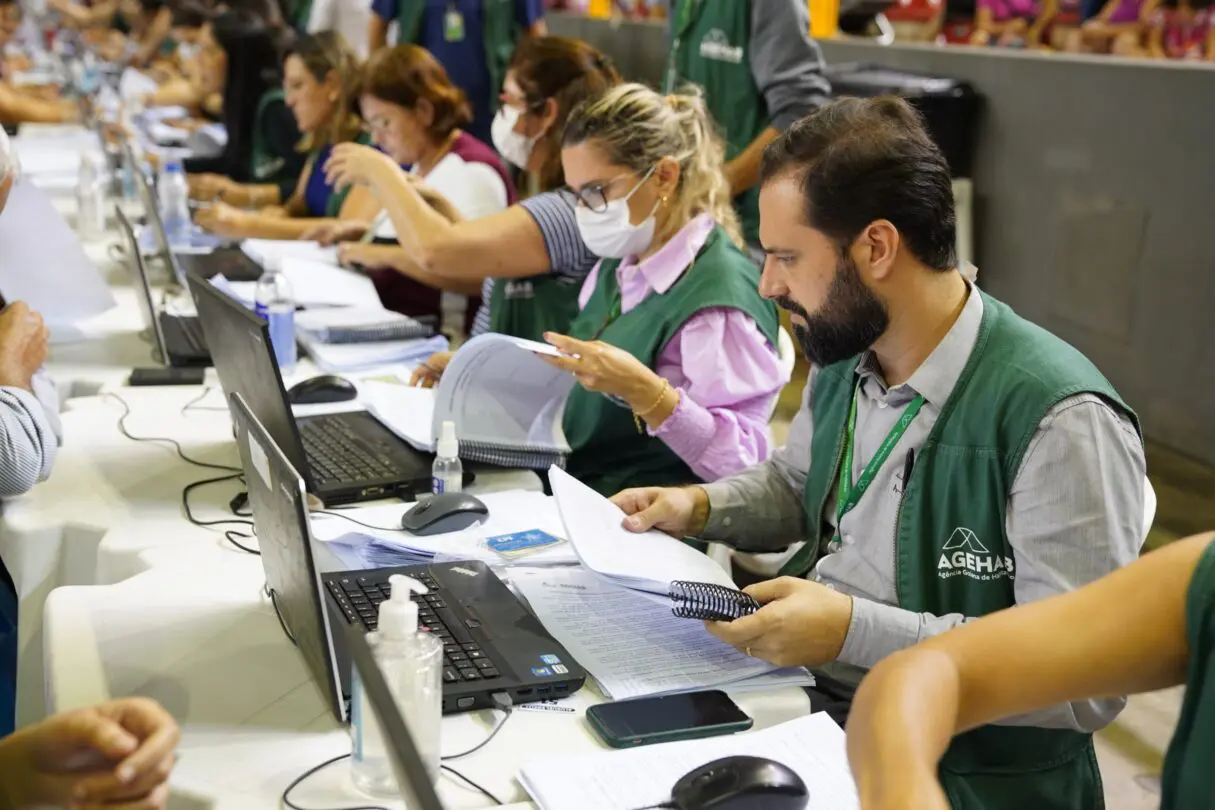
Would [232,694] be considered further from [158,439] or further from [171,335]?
[171,335]

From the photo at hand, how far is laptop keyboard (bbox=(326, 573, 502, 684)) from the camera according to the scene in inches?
52.3

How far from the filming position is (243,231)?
3846mm

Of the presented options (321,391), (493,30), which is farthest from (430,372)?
(493,30)

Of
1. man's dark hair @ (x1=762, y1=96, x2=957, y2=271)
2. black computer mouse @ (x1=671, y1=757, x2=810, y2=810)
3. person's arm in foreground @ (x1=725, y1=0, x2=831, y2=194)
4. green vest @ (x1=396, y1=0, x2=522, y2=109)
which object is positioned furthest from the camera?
green vest @ (x1=396, y1=0, x2=522, y2=109)

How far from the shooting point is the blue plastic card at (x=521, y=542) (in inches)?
65.2

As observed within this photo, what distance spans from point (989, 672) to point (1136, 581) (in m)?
0.15

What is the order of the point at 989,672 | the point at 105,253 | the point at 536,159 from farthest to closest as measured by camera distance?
1. the point at 105,253
2. the point at 536,159
3. the point at 989,672

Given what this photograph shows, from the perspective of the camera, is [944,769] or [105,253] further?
[105,253]

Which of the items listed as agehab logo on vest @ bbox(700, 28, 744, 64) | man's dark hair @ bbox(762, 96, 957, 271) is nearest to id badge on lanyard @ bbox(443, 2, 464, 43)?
agehab logo on vest @ bbox(700, 28, 744, 64)

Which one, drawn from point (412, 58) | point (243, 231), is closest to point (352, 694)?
point (412, 58)

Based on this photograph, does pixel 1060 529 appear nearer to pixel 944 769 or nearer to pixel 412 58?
pixel 944 769

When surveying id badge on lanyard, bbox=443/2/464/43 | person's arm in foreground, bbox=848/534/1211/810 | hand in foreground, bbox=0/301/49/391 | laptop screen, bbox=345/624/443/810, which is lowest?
hand in foreground, bbox=0/301/49/391

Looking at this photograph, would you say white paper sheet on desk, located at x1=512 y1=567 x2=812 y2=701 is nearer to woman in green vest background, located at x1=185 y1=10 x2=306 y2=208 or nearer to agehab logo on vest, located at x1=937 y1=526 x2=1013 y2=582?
agehab logo on vest, located at x1=937 y1=526 x2=1013 y2=582

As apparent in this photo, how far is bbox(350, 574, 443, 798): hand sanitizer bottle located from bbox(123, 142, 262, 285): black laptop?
223cm
